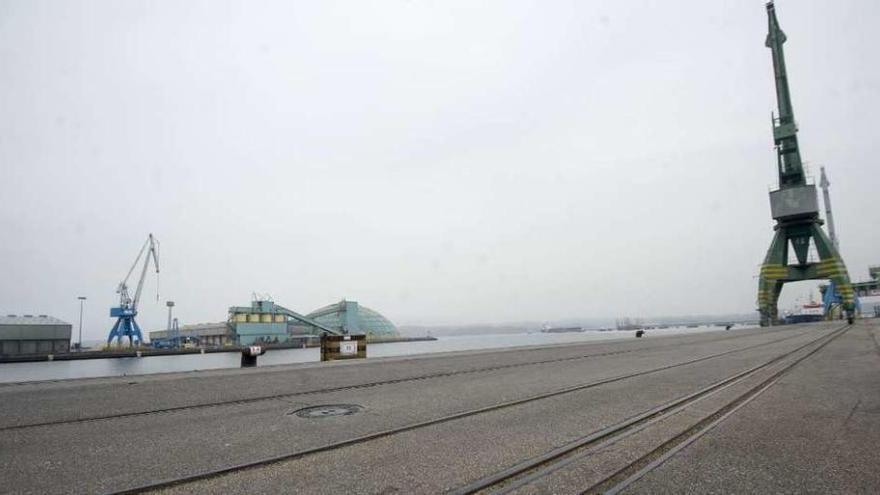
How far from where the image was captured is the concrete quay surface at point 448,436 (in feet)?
20.0

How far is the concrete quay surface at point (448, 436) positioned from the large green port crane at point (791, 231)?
257ft

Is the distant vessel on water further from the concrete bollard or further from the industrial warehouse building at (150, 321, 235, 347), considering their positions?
the industrial warehouse building at (150, 321, 235, 347)

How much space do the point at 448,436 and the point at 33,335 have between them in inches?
5300

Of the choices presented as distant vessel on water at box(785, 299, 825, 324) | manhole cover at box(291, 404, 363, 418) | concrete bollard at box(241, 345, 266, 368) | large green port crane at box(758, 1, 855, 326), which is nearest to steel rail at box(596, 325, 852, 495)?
manhole cover at box(291, 404, 363, 418)

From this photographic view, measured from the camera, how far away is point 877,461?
6852 millimetres

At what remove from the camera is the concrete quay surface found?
6090 millimetres

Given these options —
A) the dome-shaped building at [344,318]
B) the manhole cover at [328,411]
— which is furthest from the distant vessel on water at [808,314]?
the manhole cover at [328,411]

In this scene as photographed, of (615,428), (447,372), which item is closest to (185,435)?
(615,428)

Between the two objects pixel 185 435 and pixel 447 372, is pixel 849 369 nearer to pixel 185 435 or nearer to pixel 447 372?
pixel 447 372

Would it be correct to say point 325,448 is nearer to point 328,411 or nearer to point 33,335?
point 328,411

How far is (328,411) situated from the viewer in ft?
36.2

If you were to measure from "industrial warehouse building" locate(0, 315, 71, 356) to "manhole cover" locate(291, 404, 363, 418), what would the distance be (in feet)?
415

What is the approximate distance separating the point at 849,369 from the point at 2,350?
136 meters

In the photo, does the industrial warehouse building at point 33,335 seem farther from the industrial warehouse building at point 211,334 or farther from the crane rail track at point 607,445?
the crane rail track at point 607,445
